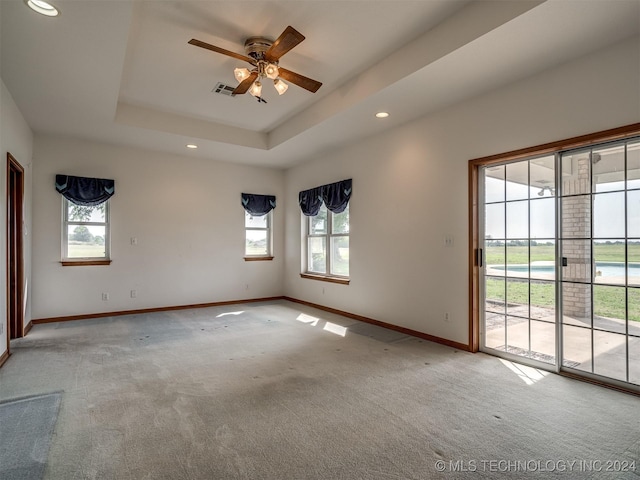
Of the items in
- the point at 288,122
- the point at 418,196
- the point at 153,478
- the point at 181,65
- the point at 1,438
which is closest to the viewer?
the point at 153,478

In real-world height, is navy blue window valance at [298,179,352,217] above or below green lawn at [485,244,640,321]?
above

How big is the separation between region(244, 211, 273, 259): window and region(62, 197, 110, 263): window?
2419 millimetres

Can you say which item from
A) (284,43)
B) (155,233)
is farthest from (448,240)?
(155,233)

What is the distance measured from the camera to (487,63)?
10.1 feet

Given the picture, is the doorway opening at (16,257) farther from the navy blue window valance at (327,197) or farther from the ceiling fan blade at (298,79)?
the navy blue window valance at (327,197)

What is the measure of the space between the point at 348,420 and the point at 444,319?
216 cm

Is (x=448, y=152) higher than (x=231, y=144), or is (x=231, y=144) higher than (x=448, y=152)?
(x=231, y=144)

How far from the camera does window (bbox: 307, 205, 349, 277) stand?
598 cm

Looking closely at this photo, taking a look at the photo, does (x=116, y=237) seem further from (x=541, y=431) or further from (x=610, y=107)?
(x=610, y=107)

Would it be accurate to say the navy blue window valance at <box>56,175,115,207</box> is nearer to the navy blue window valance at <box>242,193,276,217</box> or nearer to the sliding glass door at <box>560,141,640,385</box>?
the navy blue window valance at <box>242,193,276,217</box>

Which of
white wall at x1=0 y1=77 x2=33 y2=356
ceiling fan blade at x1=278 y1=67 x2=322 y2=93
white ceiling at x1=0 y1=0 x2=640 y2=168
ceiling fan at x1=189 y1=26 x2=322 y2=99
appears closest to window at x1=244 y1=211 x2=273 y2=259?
white ceiling at x1=0 y1=0 x2=640 y2=168

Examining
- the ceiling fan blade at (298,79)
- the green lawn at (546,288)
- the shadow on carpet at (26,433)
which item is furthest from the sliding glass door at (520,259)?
the shadow on carpet at (26,433)

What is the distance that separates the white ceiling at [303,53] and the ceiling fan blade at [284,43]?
0.21 metres

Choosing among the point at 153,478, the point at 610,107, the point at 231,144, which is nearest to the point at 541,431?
the point at 153,478
